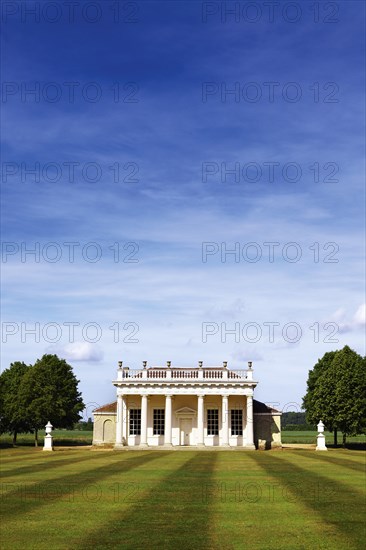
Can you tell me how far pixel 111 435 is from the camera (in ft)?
269

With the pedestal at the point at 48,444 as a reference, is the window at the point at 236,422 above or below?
above

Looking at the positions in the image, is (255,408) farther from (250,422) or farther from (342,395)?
(342,395)

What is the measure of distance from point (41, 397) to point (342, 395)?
3630 cm

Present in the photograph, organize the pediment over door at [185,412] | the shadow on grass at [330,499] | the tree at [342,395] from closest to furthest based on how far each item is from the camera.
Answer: the shadow on grass at [330,499]
the tree at [342,395]
the pediment over door at [185,412]

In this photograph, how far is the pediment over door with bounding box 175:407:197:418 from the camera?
78.3 m

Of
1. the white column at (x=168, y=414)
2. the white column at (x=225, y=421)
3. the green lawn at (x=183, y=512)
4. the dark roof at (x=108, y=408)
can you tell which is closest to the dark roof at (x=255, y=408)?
the dark roof at (x=108, y=408)

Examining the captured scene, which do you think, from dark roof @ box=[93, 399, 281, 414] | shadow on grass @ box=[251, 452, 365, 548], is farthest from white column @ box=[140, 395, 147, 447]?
shadow on grass @ box=[251, 452, 365, 548]

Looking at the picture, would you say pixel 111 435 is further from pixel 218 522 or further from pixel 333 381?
pixel 218 522

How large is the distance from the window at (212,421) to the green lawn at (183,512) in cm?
4976

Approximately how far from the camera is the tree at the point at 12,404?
8050 centimetres

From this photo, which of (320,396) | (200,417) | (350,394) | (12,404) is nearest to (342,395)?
(350,394)

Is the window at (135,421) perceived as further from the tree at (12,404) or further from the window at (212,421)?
the tree at (12,404)

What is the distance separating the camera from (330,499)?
20.7 m

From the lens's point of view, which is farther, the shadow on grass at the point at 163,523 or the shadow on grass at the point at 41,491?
the shadow on grass at the point at 41,491
